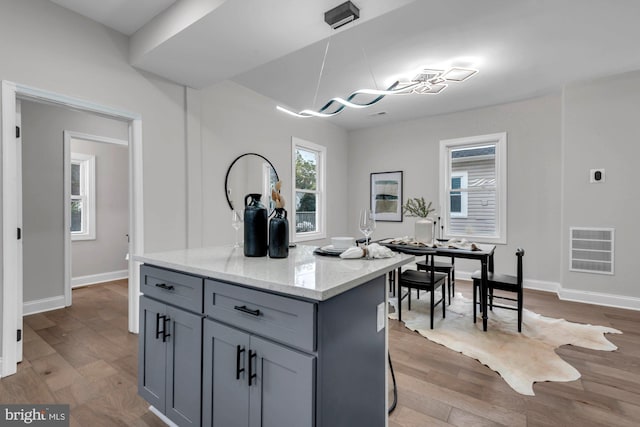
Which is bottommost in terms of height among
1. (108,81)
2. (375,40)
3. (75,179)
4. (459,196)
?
(459,196)

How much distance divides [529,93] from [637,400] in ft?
12.4

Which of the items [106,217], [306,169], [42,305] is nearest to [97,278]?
[106,217]

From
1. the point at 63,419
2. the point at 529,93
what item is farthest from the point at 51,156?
the point at 529,93

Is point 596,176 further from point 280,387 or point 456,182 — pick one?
point 280,387

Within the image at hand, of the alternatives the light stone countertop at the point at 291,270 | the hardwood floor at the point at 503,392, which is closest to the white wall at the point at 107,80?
the light stone countertop at the point at 291,270

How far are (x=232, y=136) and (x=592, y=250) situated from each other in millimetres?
4838

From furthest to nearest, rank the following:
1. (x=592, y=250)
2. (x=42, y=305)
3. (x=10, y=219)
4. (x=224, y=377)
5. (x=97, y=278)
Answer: (x=97, y=278)
(x=592, y=250)
(x=42, y=305)
(x=10, y=219)
(x=224, y=377)

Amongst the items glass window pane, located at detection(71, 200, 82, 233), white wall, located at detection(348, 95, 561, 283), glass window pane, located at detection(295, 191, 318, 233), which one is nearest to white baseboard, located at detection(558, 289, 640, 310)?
white wall, located at detection(348, 95, 561, 283)

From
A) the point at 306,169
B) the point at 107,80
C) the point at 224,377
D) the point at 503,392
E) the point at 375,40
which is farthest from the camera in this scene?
the point at 306,169

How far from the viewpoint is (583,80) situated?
379 cm

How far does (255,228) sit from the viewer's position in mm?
1661

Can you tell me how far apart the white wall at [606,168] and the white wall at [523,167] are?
1.03 ft

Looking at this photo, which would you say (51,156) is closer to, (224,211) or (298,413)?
(224,211)

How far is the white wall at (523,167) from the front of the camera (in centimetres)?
431
